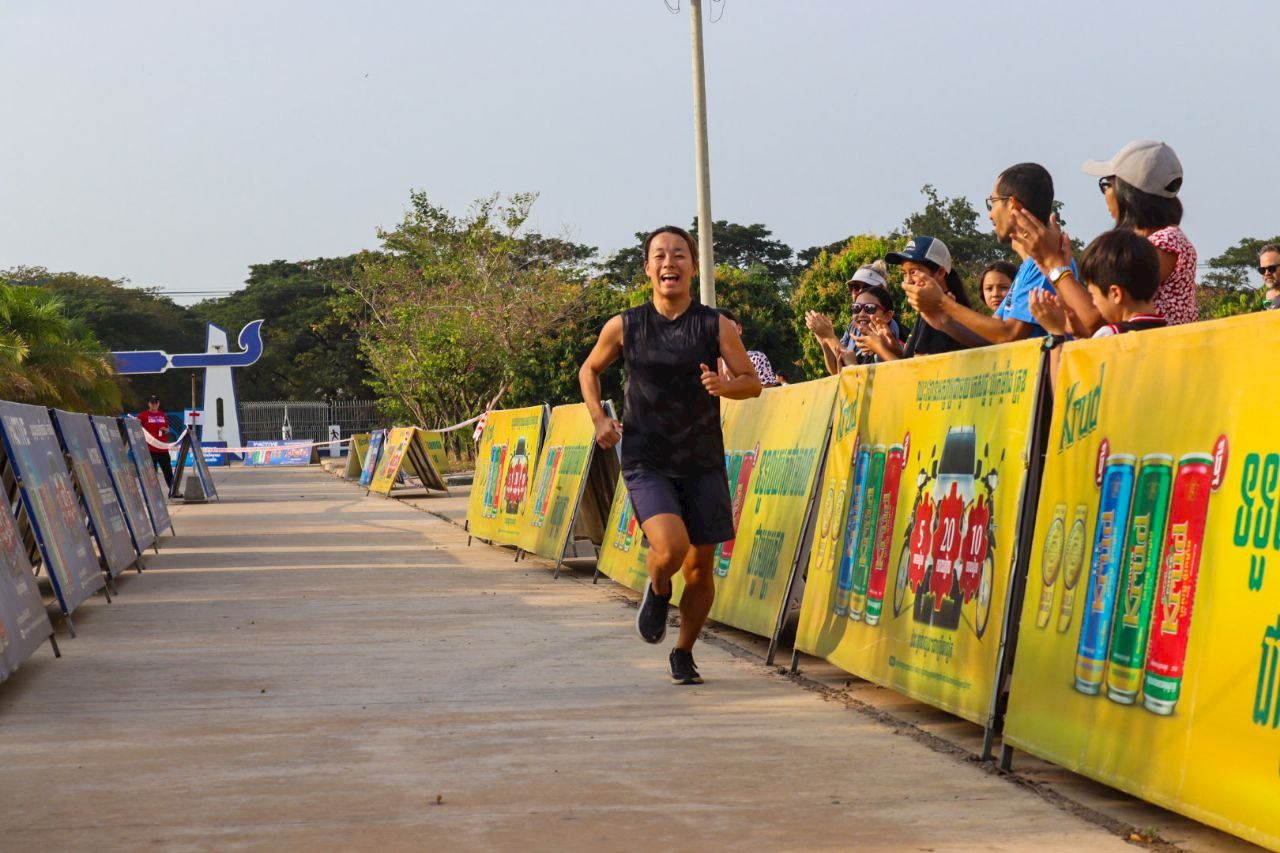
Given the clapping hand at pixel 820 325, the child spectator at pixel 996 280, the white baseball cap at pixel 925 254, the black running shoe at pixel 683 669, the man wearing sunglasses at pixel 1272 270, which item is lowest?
the black running shoe at pixel 683 669

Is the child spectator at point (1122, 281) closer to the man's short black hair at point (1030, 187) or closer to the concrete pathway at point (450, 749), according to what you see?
the man's short black hair at point (1030, 187)

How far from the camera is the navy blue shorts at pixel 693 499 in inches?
300

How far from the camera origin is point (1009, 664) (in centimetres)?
574

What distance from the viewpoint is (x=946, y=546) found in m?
6.50

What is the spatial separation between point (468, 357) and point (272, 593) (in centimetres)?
3240

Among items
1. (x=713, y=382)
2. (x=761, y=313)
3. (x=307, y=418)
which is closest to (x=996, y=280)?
(x=713, y=382)

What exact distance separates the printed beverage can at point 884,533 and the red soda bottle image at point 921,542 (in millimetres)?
251

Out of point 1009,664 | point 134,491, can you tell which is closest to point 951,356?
point 1009,664

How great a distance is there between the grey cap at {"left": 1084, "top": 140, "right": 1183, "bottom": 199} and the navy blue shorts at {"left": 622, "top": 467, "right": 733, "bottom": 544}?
7.54 feet

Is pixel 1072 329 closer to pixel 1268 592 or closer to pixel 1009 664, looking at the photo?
pixel 1009 664

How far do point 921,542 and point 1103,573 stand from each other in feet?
5.46

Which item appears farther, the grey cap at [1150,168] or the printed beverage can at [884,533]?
the printed beverage can at [884,533]

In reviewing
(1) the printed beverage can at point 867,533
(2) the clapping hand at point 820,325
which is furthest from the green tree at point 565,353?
(1) the printed beverage can at point 867,533

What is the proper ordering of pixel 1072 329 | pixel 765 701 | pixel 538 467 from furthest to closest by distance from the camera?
pixel 538 467
pixel 765 701
pixel 1072 329
